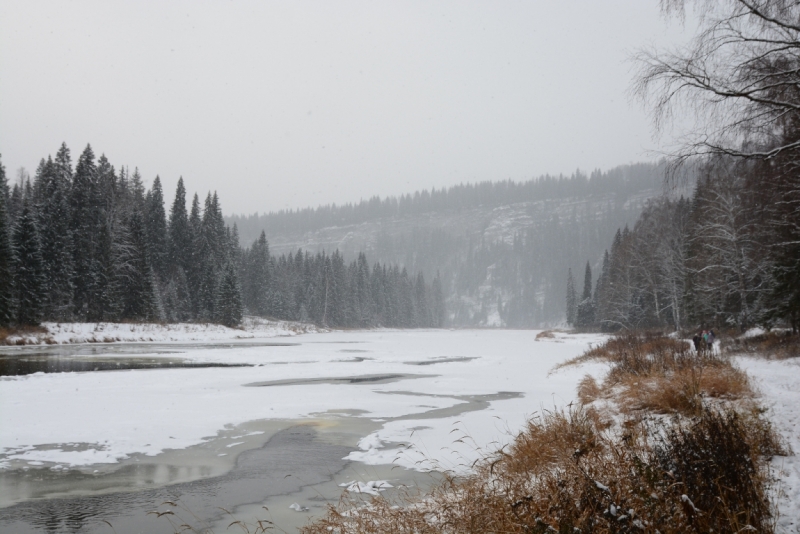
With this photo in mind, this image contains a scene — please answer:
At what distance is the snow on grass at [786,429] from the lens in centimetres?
387

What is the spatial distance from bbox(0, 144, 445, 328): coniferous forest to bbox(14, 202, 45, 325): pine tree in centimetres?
7

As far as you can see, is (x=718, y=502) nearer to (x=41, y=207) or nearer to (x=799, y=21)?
(x=799, y=21)

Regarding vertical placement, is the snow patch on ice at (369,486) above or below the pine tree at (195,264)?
below

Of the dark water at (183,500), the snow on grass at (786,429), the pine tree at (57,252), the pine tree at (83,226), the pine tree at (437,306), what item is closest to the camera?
the snow on grass at (786,429)

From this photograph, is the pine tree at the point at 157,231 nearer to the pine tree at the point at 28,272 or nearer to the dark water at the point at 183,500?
the pine tree at the point at 28,272

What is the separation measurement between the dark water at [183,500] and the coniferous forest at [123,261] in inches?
1378

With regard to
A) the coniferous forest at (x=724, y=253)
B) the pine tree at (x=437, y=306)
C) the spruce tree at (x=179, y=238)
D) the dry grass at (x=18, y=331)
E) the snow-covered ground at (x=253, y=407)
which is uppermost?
the spruce tree at (x=179, y=238)

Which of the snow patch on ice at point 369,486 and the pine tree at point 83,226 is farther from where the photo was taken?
the pine tree at point 83,226

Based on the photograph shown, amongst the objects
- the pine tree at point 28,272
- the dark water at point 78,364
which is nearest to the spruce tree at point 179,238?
the pine tree at point 28,272

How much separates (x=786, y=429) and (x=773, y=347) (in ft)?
50.9

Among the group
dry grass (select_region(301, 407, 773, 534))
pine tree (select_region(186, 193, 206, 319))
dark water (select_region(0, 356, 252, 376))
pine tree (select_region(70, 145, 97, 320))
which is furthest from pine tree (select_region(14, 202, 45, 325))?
dry grass (select_region(301, 407, 773, 534))

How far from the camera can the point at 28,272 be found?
37.5m

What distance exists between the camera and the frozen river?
6301mm

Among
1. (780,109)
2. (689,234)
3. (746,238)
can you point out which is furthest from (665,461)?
(689,234)
